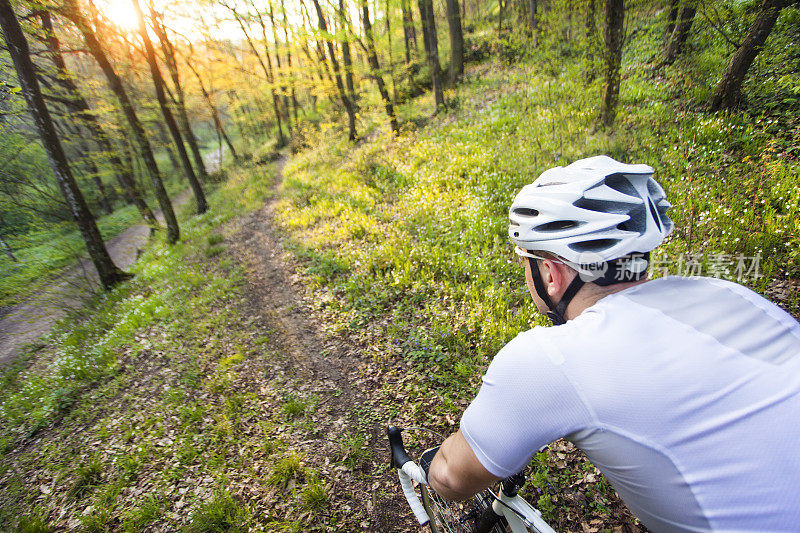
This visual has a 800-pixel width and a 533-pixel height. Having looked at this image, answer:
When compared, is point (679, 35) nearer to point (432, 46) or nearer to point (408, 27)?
point (432, 46)

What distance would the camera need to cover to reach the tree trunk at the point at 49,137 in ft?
26.7

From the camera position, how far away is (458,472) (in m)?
1.45

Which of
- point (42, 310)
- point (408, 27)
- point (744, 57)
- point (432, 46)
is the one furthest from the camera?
point (408, 27)

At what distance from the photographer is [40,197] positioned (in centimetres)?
900

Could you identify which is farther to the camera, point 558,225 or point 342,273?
point 342,273

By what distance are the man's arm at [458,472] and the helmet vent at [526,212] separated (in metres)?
1.24

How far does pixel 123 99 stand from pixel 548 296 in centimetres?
1606

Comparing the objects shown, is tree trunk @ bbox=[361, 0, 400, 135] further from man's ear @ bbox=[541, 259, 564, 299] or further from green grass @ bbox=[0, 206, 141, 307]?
man's ear @ bbox=[541, 259, 564, 299]

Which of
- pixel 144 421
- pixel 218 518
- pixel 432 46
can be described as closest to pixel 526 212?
pixel 218 518

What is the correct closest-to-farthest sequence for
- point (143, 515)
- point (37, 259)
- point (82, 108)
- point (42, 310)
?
point (143, 515) < point (37, 259) < point (42, 310) < point (82, 108)

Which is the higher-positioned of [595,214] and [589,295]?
[595,214]

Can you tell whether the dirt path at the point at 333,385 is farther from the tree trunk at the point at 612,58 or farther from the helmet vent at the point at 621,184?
the tree trunk at the point at 612,58

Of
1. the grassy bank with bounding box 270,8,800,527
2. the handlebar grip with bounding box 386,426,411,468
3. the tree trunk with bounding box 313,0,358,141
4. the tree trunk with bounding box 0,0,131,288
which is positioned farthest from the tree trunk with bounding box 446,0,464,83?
the handlebar grip with bounding box 386,426,411,468

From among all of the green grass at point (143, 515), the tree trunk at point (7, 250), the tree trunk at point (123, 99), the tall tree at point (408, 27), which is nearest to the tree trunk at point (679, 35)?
the tall tree at point (408, 27)
